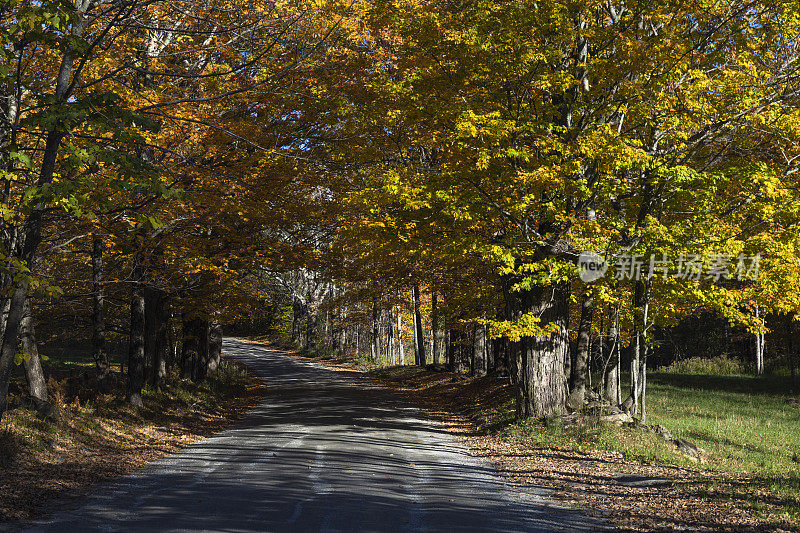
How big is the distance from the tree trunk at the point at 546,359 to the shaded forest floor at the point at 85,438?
27.8 ft

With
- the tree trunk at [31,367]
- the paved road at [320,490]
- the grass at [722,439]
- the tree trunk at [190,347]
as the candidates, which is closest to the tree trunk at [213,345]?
the tree trunk at [190,347]

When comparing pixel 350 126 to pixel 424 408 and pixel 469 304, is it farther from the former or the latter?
pixel 424 408

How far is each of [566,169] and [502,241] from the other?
7.70 feet

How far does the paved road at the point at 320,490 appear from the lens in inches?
302

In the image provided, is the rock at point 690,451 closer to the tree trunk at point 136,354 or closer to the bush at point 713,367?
the tree trunk at point 136,354

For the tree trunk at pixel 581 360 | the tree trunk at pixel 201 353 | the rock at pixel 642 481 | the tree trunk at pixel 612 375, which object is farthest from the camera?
the tree trunk at pixel 201 353

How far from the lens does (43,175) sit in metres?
7.78

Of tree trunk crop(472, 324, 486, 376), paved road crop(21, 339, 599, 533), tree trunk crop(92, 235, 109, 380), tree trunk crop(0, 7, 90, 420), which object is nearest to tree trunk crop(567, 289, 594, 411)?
paved road crop(21, 339, 599, 533)

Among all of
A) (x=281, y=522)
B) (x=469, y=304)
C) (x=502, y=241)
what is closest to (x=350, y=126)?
(x=502, y=241)

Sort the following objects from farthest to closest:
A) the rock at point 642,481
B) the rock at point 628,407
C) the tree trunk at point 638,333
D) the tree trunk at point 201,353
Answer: the tree trunk at point 201,353 < the rock at point 628,407 < the tree trunk at point 638,333 < the rock at point 642,481

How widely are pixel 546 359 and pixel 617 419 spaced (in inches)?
83.8

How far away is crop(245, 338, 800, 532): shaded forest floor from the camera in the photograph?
806 cm

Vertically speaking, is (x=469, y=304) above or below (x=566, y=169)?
below

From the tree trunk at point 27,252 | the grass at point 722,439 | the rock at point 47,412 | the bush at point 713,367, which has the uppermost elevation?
the tree trunk at point 27,252
